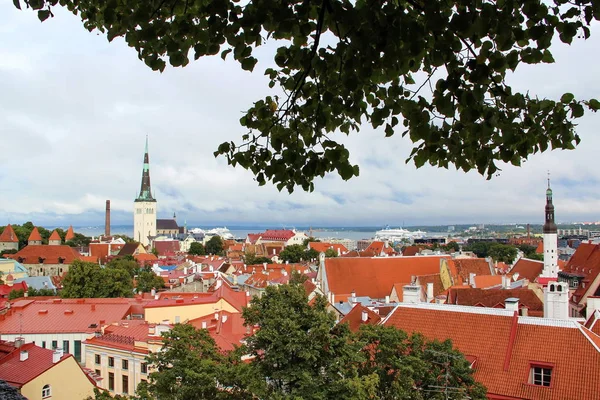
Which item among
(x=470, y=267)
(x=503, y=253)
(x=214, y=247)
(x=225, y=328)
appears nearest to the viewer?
(x=225, y=328)

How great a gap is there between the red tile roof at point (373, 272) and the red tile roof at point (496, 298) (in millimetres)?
15431

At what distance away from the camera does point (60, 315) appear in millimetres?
29938

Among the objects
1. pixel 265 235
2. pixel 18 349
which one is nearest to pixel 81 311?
pixel 18 349

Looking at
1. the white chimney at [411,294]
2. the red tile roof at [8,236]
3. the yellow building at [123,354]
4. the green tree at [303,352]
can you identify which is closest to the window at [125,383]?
the yellow building at [123,354]

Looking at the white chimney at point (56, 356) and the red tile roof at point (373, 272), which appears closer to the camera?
the white chimney at point (56, 356)

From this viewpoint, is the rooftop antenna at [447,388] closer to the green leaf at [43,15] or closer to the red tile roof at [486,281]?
the green leaf at [43,15]

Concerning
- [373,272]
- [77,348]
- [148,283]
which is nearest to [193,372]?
[77,348]

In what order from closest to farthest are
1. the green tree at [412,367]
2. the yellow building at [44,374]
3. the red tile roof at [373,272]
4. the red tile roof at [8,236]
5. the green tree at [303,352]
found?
the green tree at [303,352] < the green tree at [412,367] < the yellow building at [44,374] < the red tile roof at [373,272] < the red tile roof at [8,236]

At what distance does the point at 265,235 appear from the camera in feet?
479

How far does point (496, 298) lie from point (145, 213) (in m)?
130

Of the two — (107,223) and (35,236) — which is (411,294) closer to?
(35,236)

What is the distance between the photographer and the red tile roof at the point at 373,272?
43812 mm

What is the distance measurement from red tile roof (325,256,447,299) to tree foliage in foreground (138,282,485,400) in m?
30.1

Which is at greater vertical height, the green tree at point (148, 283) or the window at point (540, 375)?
the window at point (540, 375)
